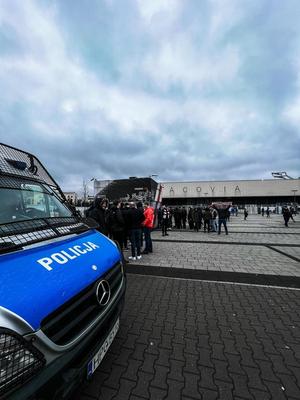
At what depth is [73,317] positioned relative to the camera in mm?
1902

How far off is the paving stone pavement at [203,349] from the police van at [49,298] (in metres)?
0.52

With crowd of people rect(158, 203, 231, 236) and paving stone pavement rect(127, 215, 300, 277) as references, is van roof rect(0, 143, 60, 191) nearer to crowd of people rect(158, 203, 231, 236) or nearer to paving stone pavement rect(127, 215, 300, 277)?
paving stone pavement rect(127, 215, 300, 277)

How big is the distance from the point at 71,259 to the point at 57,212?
1.32m

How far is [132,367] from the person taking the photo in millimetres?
2725

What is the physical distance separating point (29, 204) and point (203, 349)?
264 centimetres

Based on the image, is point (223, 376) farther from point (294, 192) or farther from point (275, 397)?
point (294, 192)

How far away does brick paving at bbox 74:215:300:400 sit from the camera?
2.42 meters

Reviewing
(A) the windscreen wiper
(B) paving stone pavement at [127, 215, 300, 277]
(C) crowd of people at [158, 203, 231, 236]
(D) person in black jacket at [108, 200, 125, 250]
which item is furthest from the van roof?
(C) crowd of people at [158, 203, 231, 236]

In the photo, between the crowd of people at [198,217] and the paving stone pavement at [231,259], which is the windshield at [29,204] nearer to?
the paving stone pavement at [231,259]

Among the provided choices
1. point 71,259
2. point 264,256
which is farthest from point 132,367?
point 264,256

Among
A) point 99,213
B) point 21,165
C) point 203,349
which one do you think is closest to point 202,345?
point 203,349

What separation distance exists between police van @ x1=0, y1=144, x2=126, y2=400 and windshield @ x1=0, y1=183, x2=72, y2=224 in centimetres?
1

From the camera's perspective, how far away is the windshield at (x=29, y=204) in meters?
2.63

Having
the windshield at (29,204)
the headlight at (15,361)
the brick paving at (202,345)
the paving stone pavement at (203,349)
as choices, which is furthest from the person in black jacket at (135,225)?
the headlight at (15,361)
